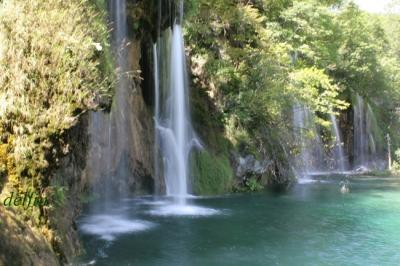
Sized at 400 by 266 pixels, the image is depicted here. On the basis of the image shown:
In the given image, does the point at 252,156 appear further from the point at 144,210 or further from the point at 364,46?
the point at 364,46

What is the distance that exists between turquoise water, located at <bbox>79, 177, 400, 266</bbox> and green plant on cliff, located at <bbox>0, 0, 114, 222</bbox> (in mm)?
2497

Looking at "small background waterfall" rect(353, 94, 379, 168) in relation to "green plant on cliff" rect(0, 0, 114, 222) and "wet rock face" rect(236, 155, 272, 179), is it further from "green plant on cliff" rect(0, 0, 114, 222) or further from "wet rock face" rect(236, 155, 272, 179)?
"green plant on cliff" rect(0, 0, 114, 222)

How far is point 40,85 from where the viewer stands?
704 centimetres

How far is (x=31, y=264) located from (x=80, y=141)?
294 centimetres

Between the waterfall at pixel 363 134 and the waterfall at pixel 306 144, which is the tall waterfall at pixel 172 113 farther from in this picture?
the waterfall at pixel 363 134

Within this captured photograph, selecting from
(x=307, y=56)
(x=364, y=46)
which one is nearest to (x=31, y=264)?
(x=307, y=56)

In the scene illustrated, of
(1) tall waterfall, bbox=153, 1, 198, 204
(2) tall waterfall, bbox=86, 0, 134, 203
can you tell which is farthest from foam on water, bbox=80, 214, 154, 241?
(1) tall waterfall, bbox=153, 1, 198, 204

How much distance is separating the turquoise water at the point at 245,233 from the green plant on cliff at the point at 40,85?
2497 mm

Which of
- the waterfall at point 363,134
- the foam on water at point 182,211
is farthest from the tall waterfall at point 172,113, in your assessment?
the waterfall at point 363,134

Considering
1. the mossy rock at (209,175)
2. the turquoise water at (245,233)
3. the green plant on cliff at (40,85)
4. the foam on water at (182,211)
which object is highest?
the green plant on cliff at (40,85)

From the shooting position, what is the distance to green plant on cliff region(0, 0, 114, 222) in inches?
263

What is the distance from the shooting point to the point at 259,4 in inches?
1017

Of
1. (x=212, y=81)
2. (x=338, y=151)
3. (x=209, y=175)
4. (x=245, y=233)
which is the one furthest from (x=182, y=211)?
(x=338, y=151)

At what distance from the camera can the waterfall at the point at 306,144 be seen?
2517cm
